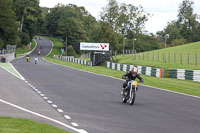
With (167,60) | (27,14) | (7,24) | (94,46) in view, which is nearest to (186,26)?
(27,14)

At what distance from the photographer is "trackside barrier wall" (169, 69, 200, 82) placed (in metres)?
31.5

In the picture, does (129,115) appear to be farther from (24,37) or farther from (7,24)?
(24,37)

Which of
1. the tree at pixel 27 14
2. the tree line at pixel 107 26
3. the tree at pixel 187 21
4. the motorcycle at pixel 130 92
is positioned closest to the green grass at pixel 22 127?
the motorcycle at pixel 130 92

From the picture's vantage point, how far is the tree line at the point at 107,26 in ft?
359

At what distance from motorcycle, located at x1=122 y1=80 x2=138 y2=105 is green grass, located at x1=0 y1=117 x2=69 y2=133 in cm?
614

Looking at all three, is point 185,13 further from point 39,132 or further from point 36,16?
point 39,132

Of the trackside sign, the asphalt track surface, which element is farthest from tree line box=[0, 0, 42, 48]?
the asphalt track surface

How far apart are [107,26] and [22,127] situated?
105272 millimetres

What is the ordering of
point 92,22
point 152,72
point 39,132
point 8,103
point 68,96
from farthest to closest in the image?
1. point 92,22
2. point 152,72
3. point 68,96
4. point 8,103
5. point 39,132

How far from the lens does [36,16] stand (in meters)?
142

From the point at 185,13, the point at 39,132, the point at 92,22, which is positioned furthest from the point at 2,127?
the point at 92,22

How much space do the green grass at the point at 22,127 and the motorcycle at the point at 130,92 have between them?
6.14 m

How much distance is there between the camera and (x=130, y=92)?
15891mm

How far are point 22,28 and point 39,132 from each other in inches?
5122
